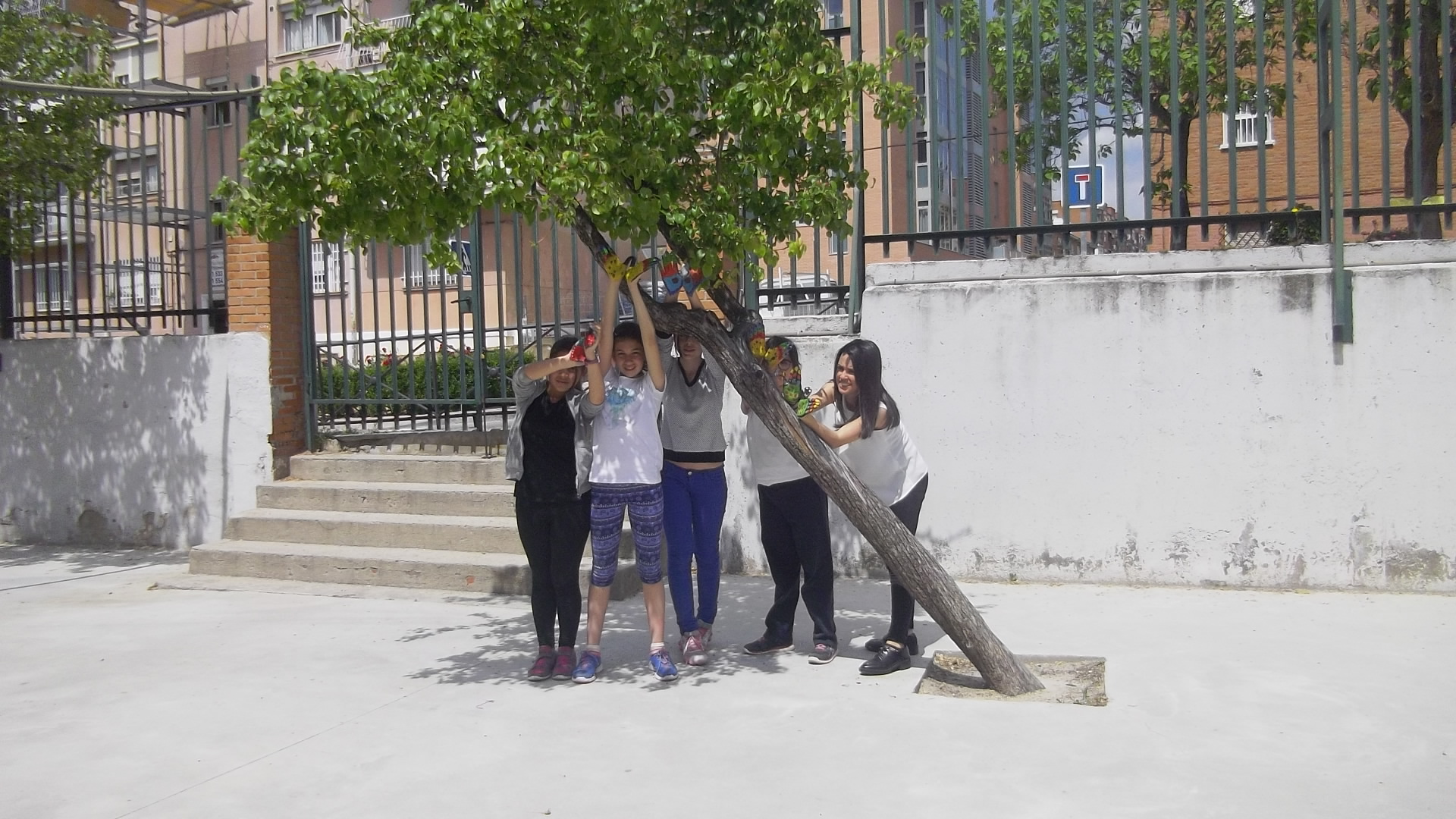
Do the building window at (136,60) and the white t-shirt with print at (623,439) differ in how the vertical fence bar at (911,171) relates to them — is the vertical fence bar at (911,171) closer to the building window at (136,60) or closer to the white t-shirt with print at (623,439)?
the white t-shirt with print at (623,439)

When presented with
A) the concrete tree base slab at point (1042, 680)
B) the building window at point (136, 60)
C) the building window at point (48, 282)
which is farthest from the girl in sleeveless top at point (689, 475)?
the building window at point (136, 60)

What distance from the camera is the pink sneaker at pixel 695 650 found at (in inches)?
222

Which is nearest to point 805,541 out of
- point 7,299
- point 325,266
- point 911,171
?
point 911,171

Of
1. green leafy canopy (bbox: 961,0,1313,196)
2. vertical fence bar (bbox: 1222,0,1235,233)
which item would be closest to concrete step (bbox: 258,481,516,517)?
green leafy canopy (bbox: 961,0,1313,196)

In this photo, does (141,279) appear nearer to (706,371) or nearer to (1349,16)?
(706,371)

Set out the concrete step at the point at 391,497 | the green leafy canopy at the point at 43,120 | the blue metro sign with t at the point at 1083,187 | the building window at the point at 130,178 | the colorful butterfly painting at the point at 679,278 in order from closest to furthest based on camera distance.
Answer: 1. the colorful butterfly painting at the point at 679,278
2. the blue metro sign with t at the point at 1083,187
3. the concrete step at the point at 391,497
4. the green leafy canopy at the point at 43,120
5. the building window at the point at 130,178

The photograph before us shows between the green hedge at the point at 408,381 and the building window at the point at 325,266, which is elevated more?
the building window at the point at 325,266

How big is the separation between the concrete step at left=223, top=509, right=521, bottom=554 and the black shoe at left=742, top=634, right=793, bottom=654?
7.69 feet

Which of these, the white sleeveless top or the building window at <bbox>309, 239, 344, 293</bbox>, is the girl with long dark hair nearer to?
the white sleeveless top

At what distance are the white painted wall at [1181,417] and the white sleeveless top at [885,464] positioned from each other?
69.6 inches

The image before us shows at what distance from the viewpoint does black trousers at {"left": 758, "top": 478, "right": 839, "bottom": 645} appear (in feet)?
18.6

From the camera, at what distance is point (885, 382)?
730 cm

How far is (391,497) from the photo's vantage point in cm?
837

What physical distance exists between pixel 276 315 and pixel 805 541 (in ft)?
17.0
